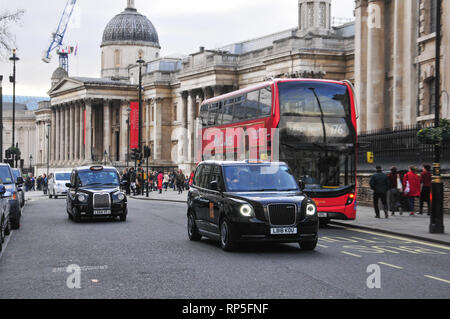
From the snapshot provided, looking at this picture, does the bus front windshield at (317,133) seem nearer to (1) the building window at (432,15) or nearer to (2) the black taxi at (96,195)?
(2) the black taxi at (96,195)

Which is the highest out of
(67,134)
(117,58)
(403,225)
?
(117,58)

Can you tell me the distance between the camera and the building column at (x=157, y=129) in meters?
94.3

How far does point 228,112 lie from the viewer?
25781 millimetres

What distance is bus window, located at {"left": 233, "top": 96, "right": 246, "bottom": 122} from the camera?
24234 millimetres

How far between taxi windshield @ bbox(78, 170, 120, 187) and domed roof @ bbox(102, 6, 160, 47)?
8992cm

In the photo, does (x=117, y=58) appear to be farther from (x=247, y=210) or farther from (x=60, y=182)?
(x=247, y=210)

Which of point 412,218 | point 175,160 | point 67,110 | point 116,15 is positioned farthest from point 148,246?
point 116,15

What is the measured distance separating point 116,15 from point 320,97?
318 feet

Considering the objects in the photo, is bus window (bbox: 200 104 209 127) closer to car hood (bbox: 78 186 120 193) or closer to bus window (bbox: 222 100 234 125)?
bus window (bbox: 222 100 234 125)

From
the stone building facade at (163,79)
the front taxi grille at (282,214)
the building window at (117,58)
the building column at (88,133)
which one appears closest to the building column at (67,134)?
the stone building facade at (163,79)

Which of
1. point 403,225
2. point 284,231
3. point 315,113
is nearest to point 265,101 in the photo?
point 315,113

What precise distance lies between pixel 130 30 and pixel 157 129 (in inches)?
989

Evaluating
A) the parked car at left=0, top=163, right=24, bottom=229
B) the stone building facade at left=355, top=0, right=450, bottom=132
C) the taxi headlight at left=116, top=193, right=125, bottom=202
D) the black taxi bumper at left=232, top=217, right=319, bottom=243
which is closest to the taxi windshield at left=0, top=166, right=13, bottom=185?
the parked car at left=0, top=163, right=24, bottom=229
